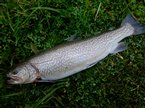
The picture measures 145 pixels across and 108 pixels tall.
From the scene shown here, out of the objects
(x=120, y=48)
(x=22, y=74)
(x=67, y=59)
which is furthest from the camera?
(x=120, y=48)

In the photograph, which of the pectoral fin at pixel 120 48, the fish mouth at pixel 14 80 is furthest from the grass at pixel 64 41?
the fish mouth at pixel 14 80

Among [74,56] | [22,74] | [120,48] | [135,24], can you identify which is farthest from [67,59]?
[135,24]

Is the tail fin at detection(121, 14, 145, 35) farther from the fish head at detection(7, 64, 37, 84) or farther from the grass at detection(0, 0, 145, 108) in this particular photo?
the fish head at detection(7, 64, 37, 84)

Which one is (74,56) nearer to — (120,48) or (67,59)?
(67,59)

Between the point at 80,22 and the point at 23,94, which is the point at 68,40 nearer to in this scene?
the point at 80,22

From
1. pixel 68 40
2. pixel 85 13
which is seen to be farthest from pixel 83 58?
pixel 85 13
